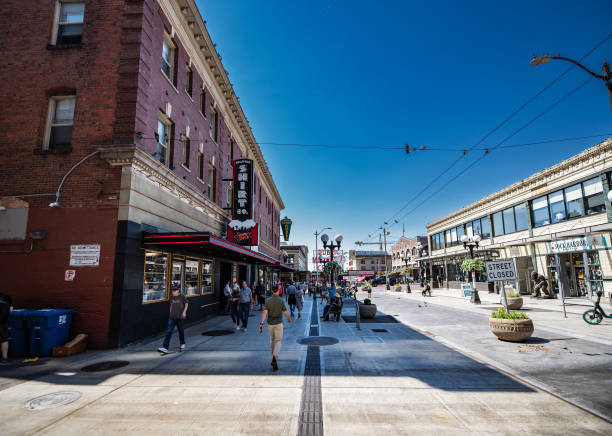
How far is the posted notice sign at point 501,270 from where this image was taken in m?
11.4

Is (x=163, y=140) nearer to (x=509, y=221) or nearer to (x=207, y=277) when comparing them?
(x=207, y=277)

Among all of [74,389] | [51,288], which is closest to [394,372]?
[74,389]

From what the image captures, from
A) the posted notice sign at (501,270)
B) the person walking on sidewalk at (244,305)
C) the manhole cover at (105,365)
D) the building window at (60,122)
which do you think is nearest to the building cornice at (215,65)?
the building window at (60,122)

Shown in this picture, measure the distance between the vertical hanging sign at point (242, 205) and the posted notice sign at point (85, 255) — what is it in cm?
876

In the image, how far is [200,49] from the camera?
16.3 m

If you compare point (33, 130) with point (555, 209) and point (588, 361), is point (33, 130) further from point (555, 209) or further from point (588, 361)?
point (555, 209)

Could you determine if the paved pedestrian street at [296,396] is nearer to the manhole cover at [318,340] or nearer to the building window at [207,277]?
the manhole cover at [318,340]

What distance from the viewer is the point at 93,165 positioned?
10.0 metres

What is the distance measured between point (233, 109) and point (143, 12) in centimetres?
1093

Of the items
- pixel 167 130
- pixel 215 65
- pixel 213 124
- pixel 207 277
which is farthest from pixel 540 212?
pixel 167 130

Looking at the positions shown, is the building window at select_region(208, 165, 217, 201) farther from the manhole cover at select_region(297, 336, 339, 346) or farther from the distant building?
the distant building

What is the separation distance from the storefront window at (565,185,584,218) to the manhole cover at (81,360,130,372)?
27.5 metres

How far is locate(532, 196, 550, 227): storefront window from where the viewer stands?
989 inches

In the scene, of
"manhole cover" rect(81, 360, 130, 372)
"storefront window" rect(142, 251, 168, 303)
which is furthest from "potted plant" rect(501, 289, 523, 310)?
"manhole cover" rect(81, 360, 130, 372)
